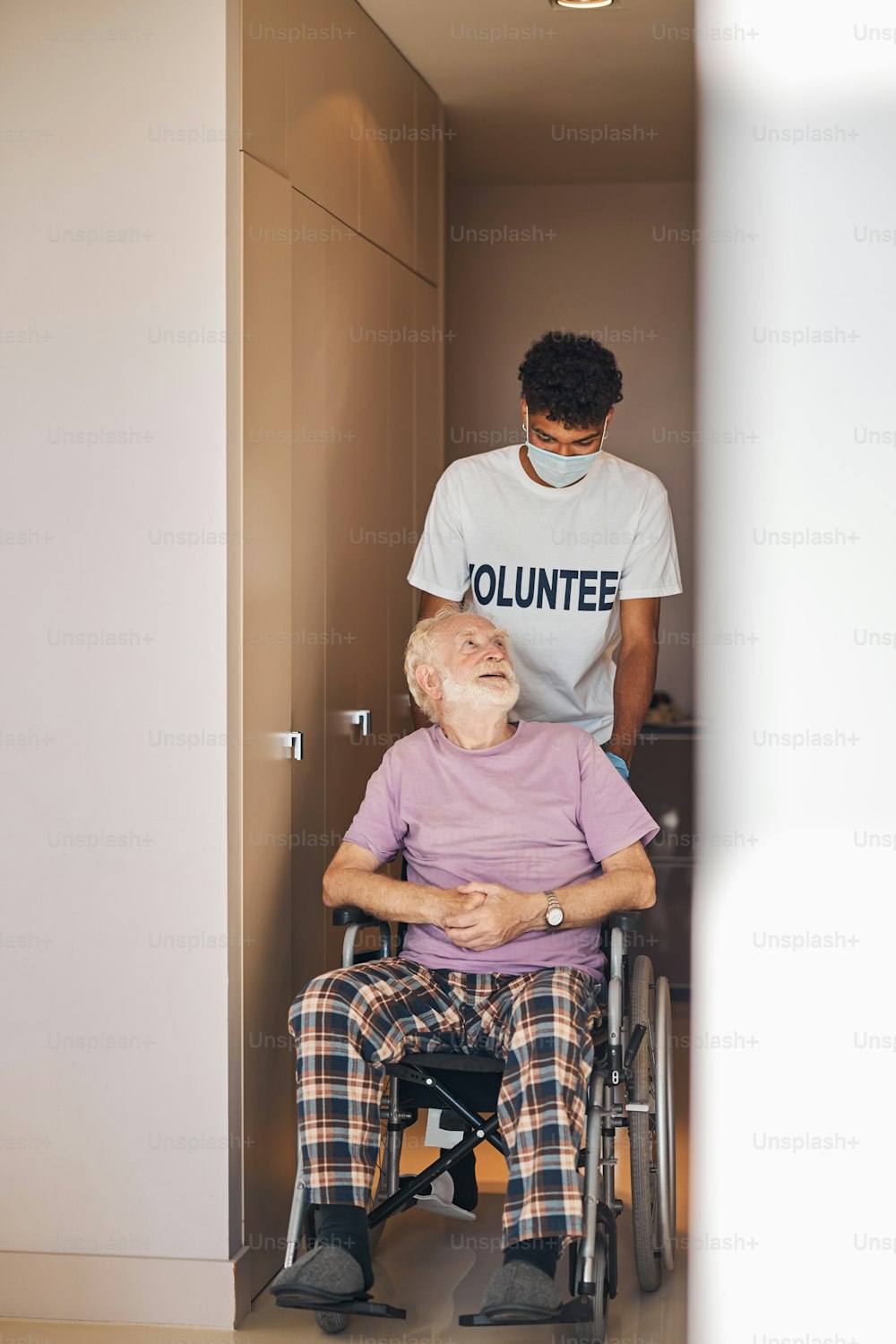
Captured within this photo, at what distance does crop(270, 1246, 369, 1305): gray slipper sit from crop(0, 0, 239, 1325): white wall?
316mm

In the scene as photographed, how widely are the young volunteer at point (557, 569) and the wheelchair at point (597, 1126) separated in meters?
0.43

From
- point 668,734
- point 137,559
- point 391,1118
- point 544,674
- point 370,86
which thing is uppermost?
point 370,86

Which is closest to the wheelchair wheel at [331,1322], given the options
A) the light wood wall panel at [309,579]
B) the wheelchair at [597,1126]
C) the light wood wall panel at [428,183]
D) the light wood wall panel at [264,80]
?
→ the wheelchair at [597,1126]

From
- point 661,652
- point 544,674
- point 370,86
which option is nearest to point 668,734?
point 661,652

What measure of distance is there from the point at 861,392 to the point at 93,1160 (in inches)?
92.6

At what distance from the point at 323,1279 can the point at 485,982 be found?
56 cm

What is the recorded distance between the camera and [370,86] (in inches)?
128

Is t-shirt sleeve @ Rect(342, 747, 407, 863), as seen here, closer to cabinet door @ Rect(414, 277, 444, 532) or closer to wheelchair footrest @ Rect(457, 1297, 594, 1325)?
wheelchair footrest @ Rect(457, 1297, 594, 1325)

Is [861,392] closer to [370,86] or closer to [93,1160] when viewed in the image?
[93,1160]

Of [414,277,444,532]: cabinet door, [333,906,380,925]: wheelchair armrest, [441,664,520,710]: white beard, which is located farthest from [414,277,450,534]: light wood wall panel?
[333,906,380,925]: wheelchair armrest

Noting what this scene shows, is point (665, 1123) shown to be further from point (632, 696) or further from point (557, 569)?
point (557, 569)

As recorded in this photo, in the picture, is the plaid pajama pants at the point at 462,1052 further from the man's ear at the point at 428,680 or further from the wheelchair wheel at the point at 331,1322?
the man's ear at the point at 428,680

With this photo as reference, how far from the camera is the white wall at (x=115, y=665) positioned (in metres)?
2.35

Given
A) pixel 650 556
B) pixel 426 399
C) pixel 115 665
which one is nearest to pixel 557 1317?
pixel 115 665
